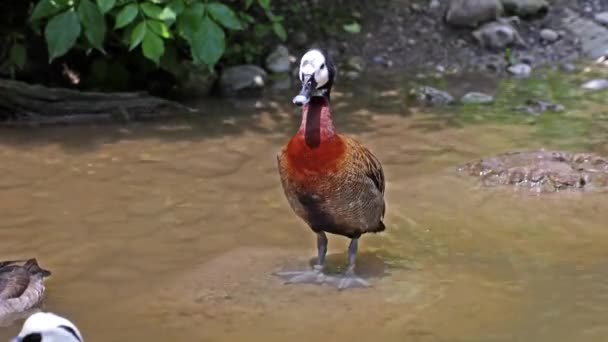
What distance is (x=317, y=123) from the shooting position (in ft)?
16.9

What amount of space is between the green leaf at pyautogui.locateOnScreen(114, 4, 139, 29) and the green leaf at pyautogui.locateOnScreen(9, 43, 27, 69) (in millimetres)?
1510

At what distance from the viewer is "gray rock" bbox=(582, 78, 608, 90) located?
9.84 m

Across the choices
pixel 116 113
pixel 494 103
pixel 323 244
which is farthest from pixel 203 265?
pixel 494 103

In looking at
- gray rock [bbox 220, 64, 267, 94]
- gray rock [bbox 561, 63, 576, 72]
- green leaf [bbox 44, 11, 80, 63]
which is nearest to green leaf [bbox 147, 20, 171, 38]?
green leaf [bbox 44, 11, 80, 63]

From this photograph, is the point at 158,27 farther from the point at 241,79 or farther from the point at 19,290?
the point at 19,290

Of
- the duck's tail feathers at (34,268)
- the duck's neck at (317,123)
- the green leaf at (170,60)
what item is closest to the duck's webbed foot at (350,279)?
the duck's neck at (317,123)

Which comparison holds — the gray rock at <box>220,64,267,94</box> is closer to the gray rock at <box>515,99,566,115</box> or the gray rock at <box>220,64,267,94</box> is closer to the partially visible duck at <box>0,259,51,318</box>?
the gray rock at <box>515,99,566,115</box>

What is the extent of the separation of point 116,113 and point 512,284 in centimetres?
477

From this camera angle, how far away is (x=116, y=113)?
9.02m

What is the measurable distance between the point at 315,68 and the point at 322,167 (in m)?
0.51

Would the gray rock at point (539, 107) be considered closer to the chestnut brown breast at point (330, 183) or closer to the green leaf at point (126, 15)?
the green leaf at point (126, 15)

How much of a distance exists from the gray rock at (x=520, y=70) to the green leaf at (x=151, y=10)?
4.38 m

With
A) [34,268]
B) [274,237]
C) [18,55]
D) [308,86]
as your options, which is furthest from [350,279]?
[18,55]

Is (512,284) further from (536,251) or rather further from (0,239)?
(0,239)
